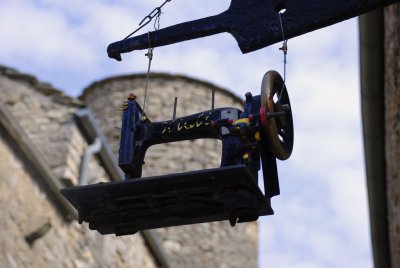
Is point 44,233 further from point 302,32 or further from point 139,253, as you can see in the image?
point 302,32

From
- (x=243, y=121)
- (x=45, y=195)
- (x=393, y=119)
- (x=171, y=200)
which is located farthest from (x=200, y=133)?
(x=45, y=195)

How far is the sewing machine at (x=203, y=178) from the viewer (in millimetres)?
3375

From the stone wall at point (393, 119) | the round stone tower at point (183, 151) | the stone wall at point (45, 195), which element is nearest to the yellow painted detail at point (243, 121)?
the stone wall at point (393, 119)

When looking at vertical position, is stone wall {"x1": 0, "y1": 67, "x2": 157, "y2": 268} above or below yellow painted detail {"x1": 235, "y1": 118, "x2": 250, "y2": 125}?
below

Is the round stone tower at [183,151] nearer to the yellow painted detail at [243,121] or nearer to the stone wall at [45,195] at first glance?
the stone wall at [45,195]

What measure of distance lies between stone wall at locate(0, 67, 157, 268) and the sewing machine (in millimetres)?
4433

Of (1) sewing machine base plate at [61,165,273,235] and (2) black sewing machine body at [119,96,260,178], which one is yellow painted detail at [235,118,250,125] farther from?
(1) sewing machine base plate at [61,165,273,235]

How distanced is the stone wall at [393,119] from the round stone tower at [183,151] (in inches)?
265

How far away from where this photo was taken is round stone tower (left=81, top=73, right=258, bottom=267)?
45.0 feet

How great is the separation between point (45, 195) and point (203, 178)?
18.9 feet

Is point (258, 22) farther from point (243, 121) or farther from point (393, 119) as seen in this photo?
point (393, 119)

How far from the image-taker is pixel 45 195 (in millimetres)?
8867

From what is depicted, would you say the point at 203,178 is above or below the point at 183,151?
above

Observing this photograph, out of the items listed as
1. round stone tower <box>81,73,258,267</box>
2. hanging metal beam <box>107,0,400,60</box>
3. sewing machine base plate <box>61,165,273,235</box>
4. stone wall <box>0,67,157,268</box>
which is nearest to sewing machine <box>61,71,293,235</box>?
sewing machine base plate <box>61,165,273,235</box>
